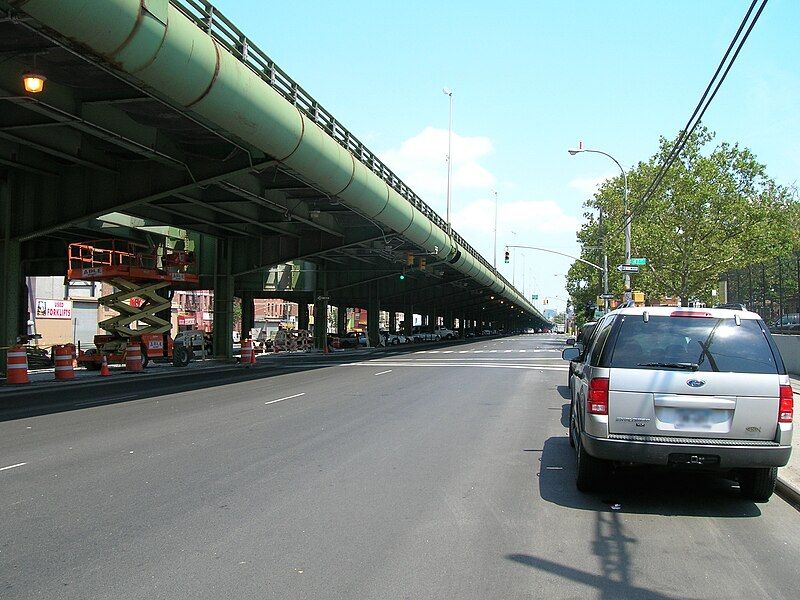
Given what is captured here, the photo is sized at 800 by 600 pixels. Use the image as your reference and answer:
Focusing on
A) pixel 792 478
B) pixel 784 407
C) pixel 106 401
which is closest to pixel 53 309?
pixel 106 401

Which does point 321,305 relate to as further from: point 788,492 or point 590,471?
point 788,492

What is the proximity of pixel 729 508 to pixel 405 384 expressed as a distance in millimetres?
14132

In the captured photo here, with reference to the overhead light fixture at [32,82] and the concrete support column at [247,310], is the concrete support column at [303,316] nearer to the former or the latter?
the concrete support column at [247,310]

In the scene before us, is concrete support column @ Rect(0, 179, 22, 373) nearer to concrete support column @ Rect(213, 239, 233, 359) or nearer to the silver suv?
concrete support column @ Rect(213, 239, 233, 359)

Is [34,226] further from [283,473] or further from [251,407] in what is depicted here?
[283,473]

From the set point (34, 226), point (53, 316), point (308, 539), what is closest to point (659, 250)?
point (34, 226)

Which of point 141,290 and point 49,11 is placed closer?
point 49,11

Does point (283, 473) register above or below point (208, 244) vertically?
below

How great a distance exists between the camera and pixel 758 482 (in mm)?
7090

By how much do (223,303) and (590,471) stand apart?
102 ft

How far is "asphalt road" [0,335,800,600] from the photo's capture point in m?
4.90

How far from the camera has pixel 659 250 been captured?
41.9 metres

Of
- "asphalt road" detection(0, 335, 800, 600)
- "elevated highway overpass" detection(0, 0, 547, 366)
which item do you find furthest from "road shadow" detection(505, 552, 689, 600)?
"elevated highway overpass" detection(0, 0, 547, 366)

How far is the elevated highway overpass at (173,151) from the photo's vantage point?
13297 millimetres
